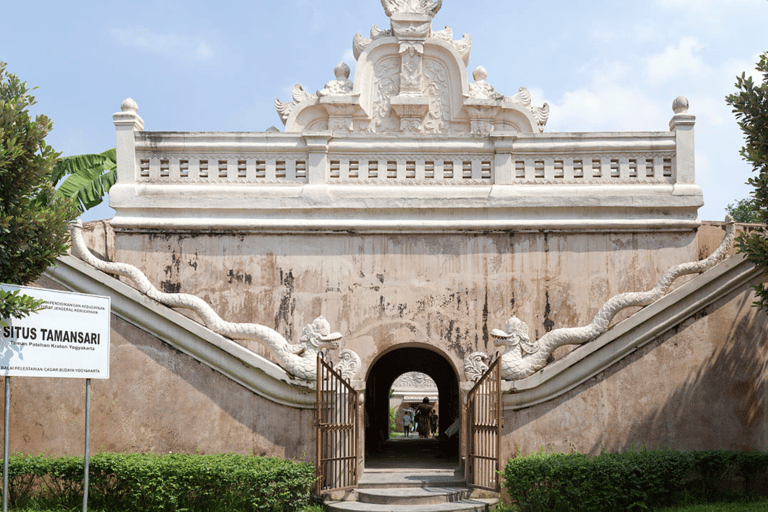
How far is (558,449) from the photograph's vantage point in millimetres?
9531

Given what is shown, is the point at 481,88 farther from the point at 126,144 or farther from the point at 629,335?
the point at 126,144

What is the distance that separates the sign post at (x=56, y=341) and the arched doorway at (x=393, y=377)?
305 inches

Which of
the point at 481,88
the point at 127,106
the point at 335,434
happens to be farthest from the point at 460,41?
the point at 335,434

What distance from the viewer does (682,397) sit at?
9.69 metres

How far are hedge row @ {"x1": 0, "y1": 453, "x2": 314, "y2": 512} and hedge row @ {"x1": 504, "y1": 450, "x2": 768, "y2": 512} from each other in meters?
2.36

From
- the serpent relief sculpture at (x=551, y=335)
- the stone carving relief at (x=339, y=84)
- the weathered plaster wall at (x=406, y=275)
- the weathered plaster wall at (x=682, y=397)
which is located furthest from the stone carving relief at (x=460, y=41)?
the weathered plaster wall at (x=682, y=397)

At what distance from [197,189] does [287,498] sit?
4.81 meters

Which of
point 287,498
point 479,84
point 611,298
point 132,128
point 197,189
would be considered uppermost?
point 479,84

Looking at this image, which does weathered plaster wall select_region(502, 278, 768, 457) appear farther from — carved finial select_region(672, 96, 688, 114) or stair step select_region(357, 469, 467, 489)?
carved finial select_region(672, 96, 688, 114)

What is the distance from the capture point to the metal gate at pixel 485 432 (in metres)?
9.02

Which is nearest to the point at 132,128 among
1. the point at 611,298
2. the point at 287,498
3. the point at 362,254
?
the point at 362,254

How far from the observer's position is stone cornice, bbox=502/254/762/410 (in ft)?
31.2

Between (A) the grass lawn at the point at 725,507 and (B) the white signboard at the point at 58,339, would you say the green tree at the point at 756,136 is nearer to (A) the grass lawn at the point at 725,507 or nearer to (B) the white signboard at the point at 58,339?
(A) the grass lawn at the point at 725,507

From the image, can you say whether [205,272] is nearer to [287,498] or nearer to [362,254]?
[362,254]
